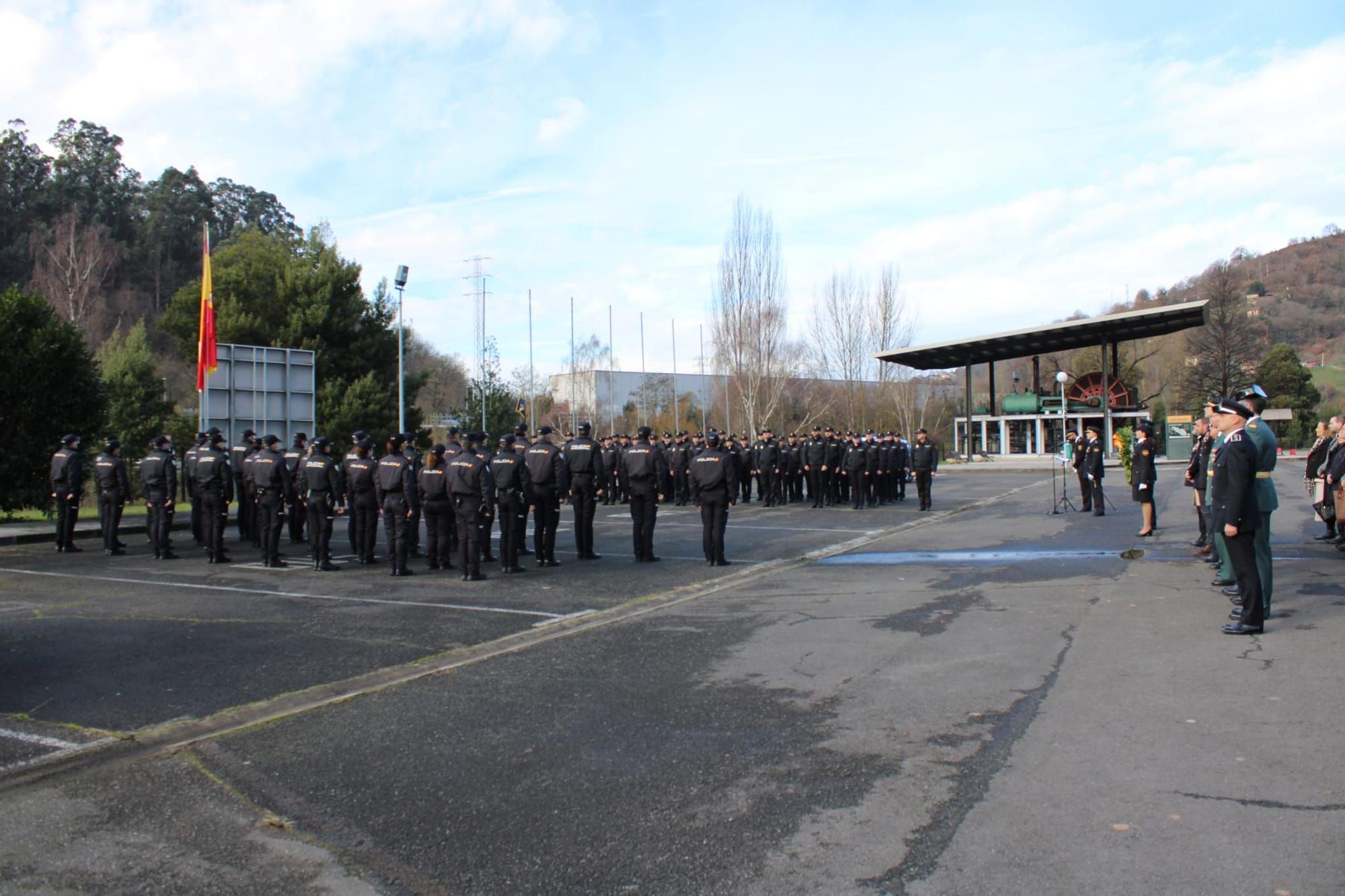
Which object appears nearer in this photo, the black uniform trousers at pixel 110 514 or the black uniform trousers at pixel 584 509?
the black uniform trousers at pixel 584 509

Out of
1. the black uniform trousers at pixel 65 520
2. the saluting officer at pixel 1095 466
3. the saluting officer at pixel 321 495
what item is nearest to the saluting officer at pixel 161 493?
the black uniform trousers at pixel 65 520

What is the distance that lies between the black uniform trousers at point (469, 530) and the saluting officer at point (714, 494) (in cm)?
313

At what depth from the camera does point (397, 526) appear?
512 inches

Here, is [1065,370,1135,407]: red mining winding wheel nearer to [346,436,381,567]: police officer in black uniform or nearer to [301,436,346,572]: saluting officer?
[346,436,381,567]: police officer in black uniform

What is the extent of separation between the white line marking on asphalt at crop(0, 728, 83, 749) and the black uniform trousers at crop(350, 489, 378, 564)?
7.63 m

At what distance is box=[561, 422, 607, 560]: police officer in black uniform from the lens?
14.3 m

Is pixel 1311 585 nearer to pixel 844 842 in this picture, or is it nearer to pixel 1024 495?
pixel 844 842

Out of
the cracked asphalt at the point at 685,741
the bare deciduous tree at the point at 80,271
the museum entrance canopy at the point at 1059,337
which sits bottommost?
the cracked asphalt at the point at 685,741

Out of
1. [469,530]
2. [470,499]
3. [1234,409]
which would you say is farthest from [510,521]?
[1234,409]

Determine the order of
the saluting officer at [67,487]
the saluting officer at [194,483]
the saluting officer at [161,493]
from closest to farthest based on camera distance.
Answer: the saluting officer at [161,493]
the saluting officer at [194,483]
the saluting officer at [67,487]

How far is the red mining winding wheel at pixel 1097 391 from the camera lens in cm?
5388

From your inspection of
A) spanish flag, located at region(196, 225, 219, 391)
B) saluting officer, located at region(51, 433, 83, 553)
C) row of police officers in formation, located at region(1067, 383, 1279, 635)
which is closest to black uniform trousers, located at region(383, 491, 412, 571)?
saluting officer, located at region(51, 433, 83, 553)

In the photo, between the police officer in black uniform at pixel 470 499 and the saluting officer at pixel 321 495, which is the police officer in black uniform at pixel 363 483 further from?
the police officer in black uniform at pixel 470 499

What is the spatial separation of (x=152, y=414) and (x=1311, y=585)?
136 feet
